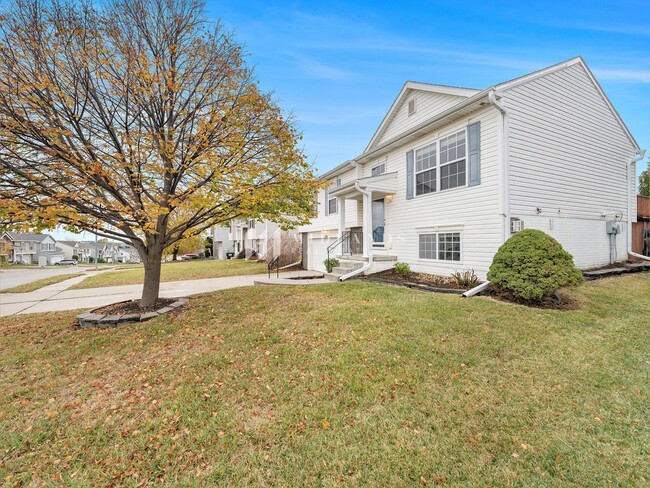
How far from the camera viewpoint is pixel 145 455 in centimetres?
259

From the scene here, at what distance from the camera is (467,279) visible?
8.41 m

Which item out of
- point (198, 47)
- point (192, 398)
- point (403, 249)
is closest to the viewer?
point (192, 398)

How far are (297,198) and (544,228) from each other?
7.76 meters

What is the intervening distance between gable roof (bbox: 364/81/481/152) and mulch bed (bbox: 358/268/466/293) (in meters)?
6.24

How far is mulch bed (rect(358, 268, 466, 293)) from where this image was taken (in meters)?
8.28

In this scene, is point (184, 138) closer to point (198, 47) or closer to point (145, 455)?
point (198, 47)

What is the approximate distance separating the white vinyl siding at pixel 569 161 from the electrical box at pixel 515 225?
203 mm

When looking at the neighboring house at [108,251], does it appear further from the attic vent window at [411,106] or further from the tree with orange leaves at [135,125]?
the attic vent window at [411,106]

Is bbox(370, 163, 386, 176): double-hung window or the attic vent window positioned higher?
the attic vent window

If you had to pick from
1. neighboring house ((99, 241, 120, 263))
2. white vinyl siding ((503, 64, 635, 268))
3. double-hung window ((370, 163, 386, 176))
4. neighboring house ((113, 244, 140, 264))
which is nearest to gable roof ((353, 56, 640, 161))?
white vinyl siding ((503, 64, 635, 268))

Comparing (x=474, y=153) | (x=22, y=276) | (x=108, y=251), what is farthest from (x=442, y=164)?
(x=108, y=251)

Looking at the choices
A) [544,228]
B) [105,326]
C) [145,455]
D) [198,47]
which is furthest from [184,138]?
[544,228]

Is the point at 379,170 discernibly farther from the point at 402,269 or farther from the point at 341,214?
the point at 402,269

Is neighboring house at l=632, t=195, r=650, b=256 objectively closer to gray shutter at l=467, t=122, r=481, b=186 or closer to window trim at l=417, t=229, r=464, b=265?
window trim at l=417, t=229, r=464, b=265
